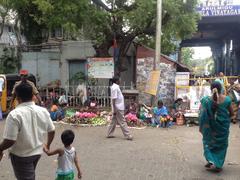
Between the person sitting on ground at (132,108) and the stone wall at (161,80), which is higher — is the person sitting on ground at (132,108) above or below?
below

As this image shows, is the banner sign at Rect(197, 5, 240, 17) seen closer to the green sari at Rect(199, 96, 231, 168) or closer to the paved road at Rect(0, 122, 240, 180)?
the paved road at Rect(0, 122, 240, 180)

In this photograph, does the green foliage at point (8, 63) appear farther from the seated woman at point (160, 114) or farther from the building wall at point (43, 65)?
the seated woman at point (160, 114)

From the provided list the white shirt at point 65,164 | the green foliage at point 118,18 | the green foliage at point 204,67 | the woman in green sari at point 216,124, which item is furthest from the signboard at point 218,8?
the green foliage at point 204,67

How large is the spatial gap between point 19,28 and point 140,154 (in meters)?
17.0

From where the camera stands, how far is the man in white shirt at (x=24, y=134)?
3.86 metres

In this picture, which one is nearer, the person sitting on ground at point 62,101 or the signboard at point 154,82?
the signboard at point 154,82

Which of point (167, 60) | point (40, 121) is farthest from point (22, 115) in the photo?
point (167, 60)

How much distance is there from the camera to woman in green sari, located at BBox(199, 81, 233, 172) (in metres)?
6.71

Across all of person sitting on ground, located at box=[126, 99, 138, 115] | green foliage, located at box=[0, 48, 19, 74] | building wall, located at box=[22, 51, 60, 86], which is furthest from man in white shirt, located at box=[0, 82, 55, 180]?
green foliage, located at box=[0, 48, 19, 74]

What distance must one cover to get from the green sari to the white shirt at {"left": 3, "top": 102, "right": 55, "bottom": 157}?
349cm

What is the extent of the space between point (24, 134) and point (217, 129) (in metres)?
3.88

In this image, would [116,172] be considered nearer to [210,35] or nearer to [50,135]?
[50,135]

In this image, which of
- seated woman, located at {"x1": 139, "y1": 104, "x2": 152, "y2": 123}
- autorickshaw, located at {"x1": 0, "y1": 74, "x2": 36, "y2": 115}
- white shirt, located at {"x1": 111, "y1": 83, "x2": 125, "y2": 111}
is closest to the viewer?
white shirt, located at {"x1": 111, "y1": 83, "x2": 125, "y2": 111}

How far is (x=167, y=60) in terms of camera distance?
1619 centimetres
